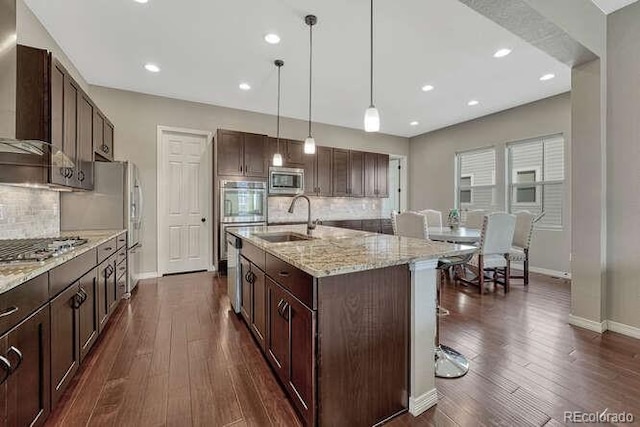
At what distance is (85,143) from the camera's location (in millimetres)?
2836

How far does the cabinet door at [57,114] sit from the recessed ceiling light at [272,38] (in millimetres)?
1795

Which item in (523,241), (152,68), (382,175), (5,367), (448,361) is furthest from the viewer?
(382,175)

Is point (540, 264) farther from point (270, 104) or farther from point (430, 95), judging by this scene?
point (270, 104)

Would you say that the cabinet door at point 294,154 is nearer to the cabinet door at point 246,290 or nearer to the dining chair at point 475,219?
the cabinet door at point 246,290

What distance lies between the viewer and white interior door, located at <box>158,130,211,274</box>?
4543 mm

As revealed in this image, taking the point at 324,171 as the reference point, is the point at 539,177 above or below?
below

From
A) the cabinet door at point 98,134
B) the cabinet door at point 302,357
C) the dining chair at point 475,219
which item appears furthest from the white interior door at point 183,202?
the dining chair at point 475,219

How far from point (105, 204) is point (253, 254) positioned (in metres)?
2.19

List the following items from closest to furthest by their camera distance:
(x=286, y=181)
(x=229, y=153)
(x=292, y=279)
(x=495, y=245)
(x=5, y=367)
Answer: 1. (x=5, y=367)
2. (x=292, y=279)
3. (x=495, y=245)
4. (x=229, y=153)
5. (x=286, y=181)

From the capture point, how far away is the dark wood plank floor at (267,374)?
1545 millimetres

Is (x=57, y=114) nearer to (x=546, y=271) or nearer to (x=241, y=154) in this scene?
(x=241, y=154)

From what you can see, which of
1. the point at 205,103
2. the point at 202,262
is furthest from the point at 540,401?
the point at 205,103

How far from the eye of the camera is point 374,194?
6398 mm

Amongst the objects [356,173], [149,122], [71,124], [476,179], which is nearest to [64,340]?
[71,124]
